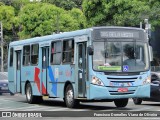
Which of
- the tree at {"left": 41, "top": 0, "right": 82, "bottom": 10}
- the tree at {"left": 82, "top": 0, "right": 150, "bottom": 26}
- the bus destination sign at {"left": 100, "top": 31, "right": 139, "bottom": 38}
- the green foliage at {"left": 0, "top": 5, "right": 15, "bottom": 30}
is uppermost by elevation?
the tree at {"left": 41, "top": 0, "right": 82, "bottom": 10}

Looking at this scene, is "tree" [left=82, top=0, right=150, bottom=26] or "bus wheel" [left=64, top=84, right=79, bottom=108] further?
"tree" [left=82, top=0, right=150, bottom=26]

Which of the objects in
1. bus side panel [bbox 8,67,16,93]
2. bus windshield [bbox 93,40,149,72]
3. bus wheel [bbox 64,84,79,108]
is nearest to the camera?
bus windshield [bbox 93,40,149,72]

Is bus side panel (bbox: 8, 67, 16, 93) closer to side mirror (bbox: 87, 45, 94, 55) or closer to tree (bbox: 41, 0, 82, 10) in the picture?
side mirror (bbox: 87, 45, 94, 55)

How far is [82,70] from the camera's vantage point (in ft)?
61.2

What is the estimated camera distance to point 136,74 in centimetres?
1827

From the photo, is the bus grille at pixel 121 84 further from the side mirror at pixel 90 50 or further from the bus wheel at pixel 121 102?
the bus wheel at pixel 121 102

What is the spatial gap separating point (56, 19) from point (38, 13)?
352 centimetres

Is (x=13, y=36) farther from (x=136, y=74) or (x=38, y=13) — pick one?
(x=136, y=74)

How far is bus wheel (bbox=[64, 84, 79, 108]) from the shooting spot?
19125mm

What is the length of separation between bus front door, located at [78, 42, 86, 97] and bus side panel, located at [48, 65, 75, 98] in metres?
0.53

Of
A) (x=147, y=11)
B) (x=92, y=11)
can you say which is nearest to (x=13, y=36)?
(x=92, y=11)

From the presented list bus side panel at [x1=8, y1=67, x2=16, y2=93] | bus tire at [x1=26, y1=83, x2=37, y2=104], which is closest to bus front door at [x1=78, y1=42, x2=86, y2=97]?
bus tire at [x1=26, y1=83, x2=37, y2=104]

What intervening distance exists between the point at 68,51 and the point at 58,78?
143 cm

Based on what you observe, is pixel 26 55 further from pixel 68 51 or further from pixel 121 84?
pixel 121 84
